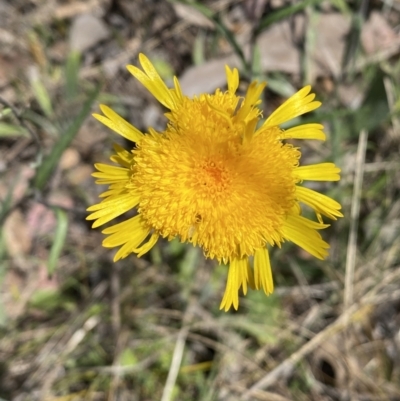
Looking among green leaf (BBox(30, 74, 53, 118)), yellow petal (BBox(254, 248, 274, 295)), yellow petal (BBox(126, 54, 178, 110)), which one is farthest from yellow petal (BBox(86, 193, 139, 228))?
green leaf (BBox(30, 74, 53, 118))

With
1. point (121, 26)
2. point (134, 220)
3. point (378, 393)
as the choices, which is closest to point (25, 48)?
point (121, 26)

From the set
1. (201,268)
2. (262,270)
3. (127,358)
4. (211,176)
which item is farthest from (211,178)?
(127,358)

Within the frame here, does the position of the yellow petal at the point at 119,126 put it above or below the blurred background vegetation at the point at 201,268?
above

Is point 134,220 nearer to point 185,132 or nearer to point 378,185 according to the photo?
point 185,132

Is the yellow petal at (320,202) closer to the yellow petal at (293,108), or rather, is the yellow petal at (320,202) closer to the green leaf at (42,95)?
the yellow petal at (293,108)

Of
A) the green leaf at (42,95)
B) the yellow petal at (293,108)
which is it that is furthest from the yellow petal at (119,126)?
the green leaf at (42,95)

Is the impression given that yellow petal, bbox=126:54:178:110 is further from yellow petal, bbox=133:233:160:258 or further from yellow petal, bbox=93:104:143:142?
yellow petal, bbox=133:233:160:258

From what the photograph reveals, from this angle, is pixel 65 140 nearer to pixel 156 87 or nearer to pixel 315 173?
pixel 156 87

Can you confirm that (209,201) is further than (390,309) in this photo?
No
